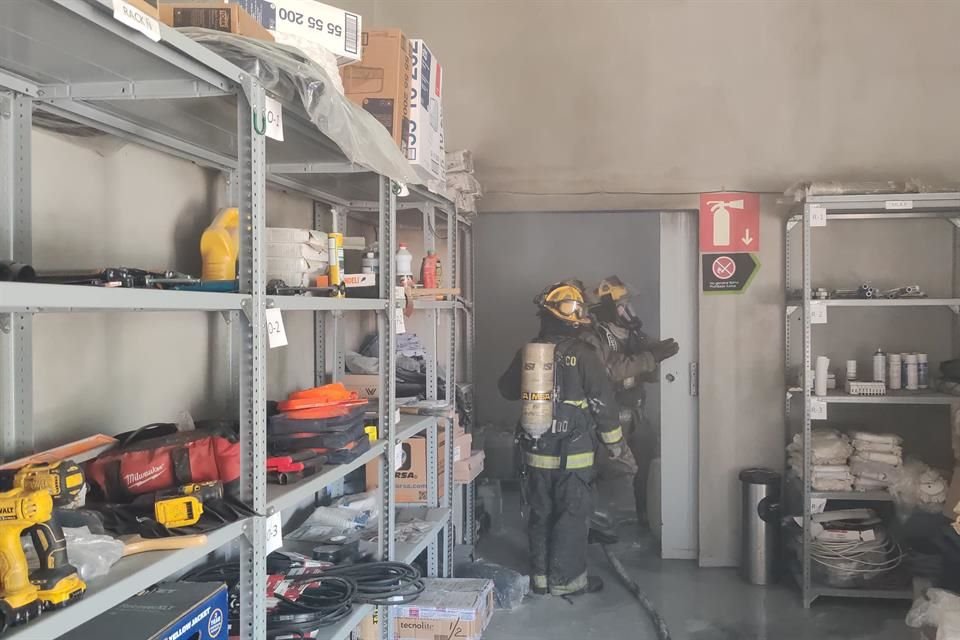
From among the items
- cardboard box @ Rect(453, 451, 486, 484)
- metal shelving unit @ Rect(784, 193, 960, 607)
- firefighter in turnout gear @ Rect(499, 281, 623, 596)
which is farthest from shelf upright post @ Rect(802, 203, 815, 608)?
cardboard box @ Rect(453, 451, 486, 484)

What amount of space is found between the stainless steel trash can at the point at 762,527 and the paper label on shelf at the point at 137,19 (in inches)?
165

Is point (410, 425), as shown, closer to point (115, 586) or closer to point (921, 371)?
point (115, 586)

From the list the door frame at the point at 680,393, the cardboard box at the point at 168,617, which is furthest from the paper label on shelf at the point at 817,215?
the cardboard box at the point at 168,617

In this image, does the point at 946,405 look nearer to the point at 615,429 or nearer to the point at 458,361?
the point at 615,429

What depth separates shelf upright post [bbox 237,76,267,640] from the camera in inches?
70.6

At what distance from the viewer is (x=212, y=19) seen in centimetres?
189

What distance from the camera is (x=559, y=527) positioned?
4.48 meters

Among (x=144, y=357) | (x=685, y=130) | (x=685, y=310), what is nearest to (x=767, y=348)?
(x=685, y=310)

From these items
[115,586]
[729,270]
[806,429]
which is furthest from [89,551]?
[729,270]

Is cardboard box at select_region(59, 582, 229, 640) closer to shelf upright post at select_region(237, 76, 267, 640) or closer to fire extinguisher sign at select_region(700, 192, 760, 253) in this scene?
shelf upright post at select_region(237, 76, 267, 640)

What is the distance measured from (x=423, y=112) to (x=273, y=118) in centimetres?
151

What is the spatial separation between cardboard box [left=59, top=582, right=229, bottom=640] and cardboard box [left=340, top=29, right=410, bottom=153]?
186 cm

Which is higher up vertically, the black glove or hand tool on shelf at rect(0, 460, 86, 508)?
the black glove

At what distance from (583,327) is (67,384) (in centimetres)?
322
